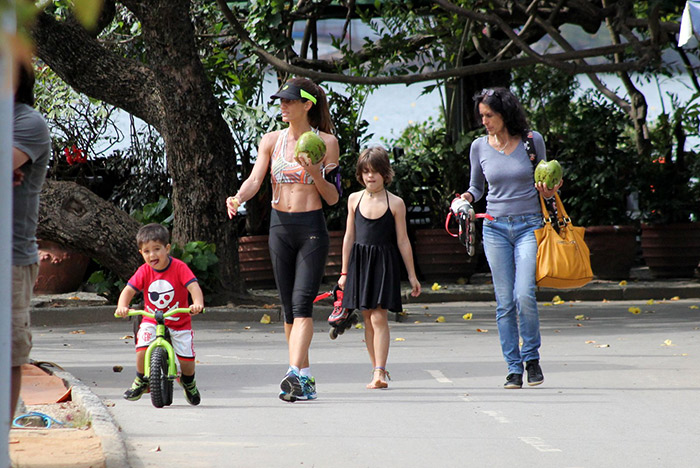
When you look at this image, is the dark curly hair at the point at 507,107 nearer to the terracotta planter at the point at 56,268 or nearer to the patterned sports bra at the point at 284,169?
the patterned sports bra at the point at 284,169

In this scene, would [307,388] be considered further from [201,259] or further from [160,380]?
[201,259]

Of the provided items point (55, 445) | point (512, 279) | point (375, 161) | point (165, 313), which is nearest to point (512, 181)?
point (512, 279)

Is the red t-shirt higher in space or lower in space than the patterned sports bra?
lower

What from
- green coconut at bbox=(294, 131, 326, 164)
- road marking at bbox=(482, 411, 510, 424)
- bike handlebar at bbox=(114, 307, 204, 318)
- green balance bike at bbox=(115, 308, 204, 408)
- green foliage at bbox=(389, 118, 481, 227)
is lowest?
road marking at bbox=(482, 411, 510, 424)

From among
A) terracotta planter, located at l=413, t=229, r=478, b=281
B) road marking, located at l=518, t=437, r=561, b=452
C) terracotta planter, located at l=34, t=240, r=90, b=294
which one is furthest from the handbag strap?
terracotta planter, located at l=34, t=240, r=90, b=294

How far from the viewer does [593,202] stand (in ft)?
52.1

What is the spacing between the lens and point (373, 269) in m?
7.19

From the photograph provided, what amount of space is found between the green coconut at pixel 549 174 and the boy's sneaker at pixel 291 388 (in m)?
1.97

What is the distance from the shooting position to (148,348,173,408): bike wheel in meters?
6.04

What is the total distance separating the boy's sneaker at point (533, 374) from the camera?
6879mm

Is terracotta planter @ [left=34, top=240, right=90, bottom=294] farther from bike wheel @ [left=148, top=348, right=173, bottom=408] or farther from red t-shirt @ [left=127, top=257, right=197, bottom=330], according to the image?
bike wheel @ [left=148, top=348, right=173, bottom=408]

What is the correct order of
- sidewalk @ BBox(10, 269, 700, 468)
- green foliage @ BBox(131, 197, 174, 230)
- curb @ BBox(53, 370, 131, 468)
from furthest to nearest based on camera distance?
green foliage @ BBox(131, 197, 174, 230) < sidewalk @ BBox(10, 269, 700, 468) < curb @ BBox(53, 370, 131, 468)

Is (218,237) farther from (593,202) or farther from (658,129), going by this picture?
(658,129)

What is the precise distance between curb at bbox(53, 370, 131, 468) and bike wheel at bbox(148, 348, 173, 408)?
13.5 inches
